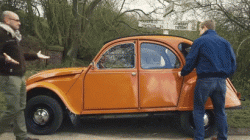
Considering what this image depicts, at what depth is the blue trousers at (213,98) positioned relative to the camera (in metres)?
3.60

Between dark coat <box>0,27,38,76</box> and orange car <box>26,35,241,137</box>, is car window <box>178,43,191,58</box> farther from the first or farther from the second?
dark coat <box>0,27,38,76</box>

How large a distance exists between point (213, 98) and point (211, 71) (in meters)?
0.44

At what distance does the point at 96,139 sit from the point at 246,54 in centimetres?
556

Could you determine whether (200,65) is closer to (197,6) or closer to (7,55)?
(7,55)

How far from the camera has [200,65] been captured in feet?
12.0

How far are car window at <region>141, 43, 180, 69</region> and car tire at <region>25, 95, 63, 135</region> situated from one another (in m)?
1.70

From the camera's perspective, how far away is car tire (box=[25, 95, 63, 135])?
4.28m

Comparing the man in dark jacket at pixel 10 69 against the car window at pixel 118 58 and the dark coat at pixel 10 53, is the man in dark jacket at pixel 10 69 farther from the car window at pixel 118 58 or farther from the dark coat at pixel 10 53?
the car window at pixel 118 58

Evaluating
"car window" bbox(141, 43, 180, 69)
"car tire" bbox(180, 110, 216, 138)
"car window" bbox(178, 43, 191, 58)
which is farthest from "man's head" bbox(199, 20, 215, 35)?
"car tire" bbox(180, 110, 216, 138)

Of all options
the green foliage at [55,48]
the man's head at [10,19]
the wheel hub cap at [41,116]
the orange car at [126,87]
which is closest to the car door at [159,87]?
the orange car at [126,87]

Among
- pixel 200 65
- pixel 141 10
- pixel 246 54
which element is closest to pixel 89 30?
pixel 141 10

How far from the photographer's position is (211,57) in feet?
11.7

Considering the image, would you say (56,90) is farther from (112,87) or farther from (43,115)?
(112,87)

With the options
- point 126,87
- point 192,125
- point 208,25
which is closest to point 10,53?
point 126,87
